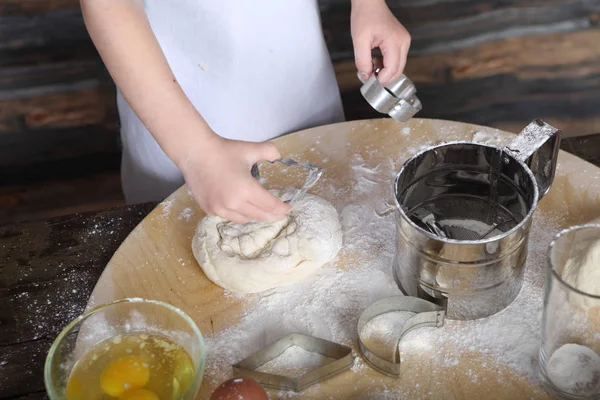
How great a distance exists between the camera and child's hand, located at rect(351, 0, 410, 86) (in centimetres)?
124

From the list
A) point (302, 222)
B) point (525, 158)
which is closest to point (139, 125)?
point (302, 222)

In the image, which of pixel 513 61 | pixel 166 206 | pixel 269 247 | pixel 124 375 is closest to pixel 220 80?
pixel 166 206

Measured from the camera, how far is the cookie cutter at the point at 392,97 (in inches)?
48.9

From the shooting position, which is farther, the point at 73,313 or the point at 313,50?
the point at 313,50

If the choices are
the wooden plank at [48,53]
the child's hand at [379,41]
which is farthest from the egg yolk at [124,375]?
the wooden plank at [48,53]

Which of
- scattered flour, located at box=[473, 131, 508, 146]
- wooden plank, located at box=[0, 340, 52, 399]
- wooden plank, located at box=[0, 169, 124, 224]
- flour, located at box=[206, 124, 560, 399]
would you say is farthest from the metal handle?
wooden plank, located at box=[0, 169, 124, 224]

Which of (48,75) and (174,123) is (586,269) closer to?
(174,123)

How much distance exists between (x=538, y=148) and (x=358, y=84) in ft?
3.75

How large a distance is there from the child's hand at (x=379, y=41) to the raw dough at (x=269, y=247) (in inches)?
10.4

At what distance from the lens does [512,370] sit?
0.93m

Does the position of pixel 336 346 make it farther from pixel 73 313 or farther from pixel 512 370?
pixel 73 313

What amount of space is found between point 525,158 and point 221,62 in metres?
0.63

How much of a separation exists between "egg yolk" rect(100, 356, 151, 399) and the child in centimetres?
23

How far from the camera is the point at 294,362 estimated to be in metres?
0.96
